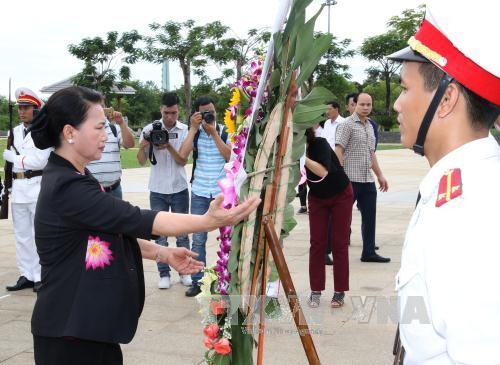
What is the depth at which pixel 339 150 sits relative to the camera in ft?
22.2

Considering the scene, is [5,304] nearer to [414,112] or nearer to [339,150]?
[339,150]

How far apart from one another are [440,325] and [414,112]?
23.1 inches

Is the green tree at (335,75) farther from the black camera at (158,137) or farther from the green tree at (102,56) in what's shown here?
the black camera at (158,137)

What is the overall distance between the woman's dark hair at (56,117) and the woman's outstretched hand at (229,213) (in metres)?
0.78

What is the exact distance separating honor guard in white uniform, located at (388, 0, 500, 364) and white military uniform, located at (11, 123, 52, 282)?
4.93 meters

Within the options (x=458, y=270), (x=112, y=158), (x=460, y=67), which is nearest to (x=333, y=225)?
(x=112, y=158)

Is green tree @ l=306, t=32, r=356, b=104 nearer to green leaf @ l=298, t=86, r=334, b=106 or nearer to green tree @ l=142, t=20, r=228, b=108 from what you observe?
green tree @ l=142, t=20, r=228, b=108

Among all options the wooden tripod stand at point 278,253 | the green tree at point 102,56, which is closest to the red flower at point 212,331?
the wooden tripod stand at point 278,253

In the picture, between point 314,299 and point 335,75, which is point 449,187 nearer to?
point 314,299

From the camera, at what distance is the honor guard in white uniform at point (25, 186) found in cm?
604

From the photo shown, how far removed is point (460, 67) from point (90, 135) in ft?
5.34

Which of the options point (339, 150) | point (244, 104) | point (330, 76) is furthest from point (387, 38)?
point (244, 104)

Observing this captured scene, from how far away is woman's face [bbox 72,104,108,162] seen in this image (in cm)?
260

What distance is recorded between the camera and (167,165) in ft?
20.4
